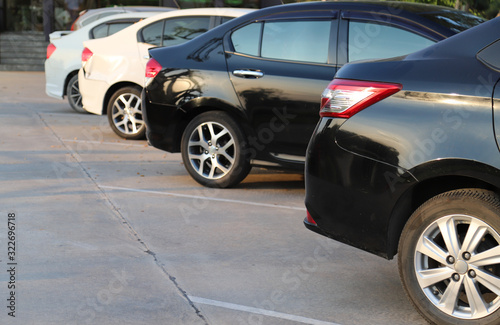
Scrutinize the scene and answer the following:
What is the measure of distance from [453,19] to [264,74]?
5.75 ft

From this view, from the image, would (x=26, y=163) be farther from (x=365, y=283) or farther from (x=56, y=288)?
(x=365, y=283)

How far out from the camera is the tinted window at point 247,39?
7645mm

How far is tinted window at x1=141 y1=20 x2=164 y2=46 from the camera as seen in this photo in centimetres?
1081

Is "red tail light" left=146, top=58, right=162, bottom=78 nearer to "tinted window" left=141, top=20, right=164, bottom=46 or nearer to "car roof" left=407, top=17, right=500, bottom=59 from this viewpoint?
"tinted window" left=141, top=20, right=164, bottom=46

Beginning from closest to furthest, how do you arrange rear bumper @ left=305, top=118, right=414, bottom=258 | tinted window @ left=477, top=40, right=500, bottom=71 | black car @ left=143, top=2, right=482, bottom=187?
tinted window @ left=477, top=40, right=500, bottom=71
rear bumper @ left=305, top=118, right=414, bottom=258
black car @ left=143, top=2, right=482, bottom=187

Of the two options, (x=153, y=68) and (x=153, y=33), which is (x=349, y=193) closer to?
(x=153, y=68)

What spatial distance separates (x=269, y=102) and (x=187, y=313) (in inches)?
133

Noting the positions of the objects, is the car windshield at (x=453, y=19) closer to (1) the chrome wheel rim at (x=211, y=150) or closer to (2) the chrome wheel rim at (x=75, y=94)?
(1) the chrome wheel rim at (x=211, y=150)

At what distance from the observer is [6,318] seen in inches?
163

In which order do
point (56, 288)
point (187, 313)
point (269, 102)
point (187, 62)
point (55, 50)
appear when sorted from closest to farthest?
point (187, 313) → point (56, 288) → point (269, 102) → point (187, 62) → point (55, 50)

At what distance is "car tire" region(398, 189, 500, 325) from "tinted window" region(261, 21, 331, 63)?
3305 mm

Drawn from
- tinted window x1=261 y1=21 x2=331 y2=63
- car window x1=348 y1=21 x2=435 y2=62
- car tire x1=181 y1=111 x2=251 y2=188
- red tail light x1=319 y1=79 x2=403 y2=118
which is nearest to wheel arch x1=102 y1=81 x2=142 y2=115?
car tire x1=181 y1=111 x2=251 y2=188

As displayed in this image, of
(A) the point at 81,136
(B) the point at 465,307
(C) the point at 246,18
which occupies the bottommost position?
(A) the point at 81,136

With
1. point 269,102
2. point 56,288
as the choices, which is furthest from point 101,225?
point 269,102
